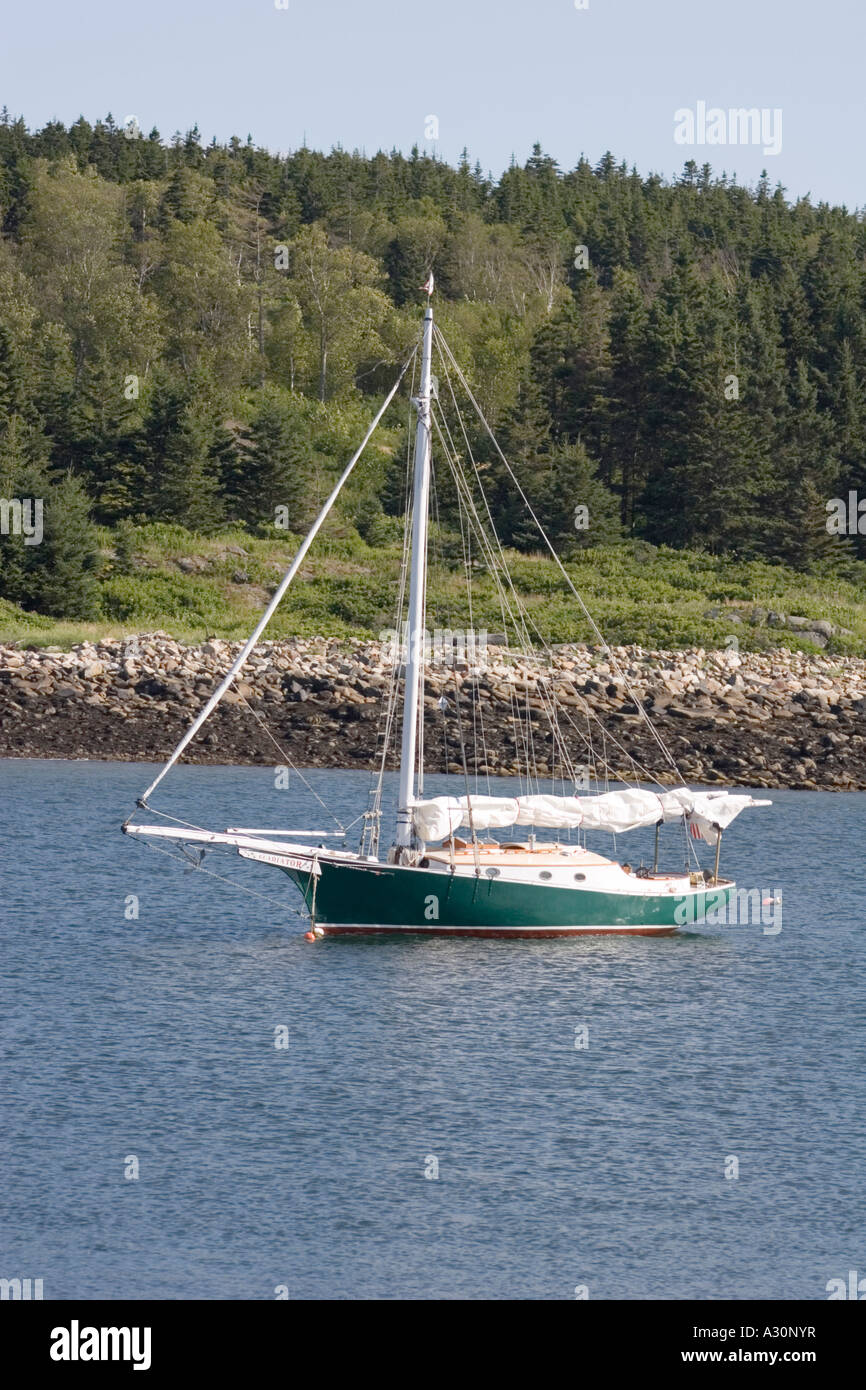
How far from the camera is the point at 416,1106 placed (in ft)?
91.3

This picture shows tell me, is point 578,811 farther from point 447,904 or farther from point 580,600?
point 580,600

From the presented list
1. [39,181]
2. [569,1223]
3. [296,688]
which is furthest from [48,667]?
[39,181]

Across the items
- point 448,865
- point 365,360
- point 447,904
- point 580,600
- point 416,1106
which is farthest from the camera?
point 365,360

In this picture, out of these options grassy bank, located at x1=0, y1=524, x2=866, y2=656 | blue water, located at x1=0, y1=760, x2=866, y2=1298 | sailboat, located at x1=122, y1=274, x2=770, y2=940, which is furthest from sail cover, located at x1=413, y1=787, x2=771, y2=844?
grassy bank, located at x1=0, y1=524, x2=866, y2=656

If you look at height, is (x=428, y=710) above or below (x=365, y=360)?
below

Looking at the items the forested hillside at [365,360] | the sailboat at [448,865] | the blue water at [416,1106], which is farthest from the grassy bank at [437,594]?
the sailboat at [448,865]

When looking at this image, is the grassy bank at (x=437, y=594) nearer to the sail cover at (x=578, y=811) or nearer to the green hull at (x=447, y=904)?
the sail cover at (x=578, y=811)

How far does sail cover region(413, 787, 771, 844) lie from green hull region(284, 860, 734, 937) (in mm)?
1066

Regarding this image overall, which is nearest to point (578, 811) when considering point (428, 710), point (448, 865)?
point (448, 865)

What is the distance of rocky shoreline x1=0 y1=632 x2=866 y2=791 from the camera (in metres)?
64.2

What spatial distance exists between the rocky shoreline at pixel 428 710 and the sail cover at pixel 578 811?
2179cm

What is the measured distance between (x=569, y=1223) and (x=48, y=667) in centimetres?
4994

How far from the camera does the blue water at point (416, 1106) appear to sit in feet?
72.7

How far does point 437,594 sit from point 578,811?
151 ft
